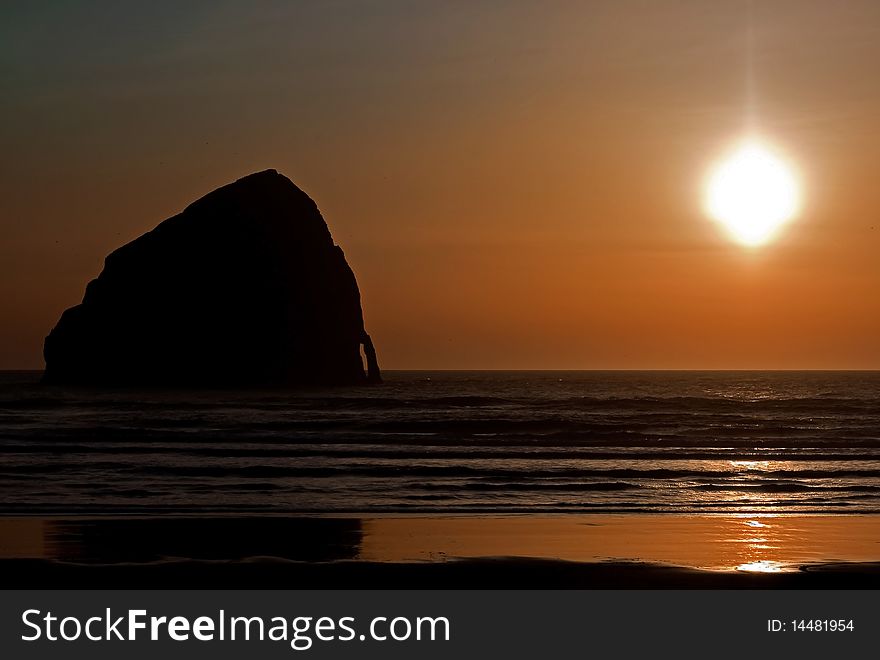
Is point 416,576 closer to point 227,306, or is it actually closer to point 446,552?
point 446,552

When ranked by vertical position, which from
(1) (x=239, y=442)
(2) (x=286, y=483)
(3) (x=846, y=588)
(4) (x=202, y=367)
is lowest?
(3) (x=846, y=588)

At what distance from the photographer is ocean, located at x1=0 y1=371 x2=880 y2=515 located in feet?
67.9

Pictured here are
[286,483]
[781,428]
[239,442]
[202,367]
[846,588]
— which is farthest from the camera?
[202,367]

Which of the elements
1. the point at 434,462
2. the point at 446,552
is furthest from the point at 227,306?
the point at 446,552

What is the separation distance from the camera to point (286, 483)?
24.2 metres

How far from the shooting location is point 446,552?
14672 mm

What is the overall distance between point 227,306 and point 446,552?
94576 mm

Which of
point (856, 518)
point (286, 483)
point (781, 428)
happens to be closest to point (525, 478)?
point (286, 483)

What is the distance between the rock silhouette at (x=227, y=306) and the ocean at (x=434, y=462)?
4609 centimetres

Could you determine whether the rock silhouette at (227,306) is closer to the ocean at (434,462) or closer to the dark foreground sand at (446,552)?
the ocean at (434,462)

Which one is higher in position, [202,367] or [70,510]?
[202,367]

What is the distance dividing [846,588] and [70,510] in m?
13.3

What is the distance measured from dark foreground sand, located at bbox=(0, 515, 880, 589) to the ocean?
1.81 meters
